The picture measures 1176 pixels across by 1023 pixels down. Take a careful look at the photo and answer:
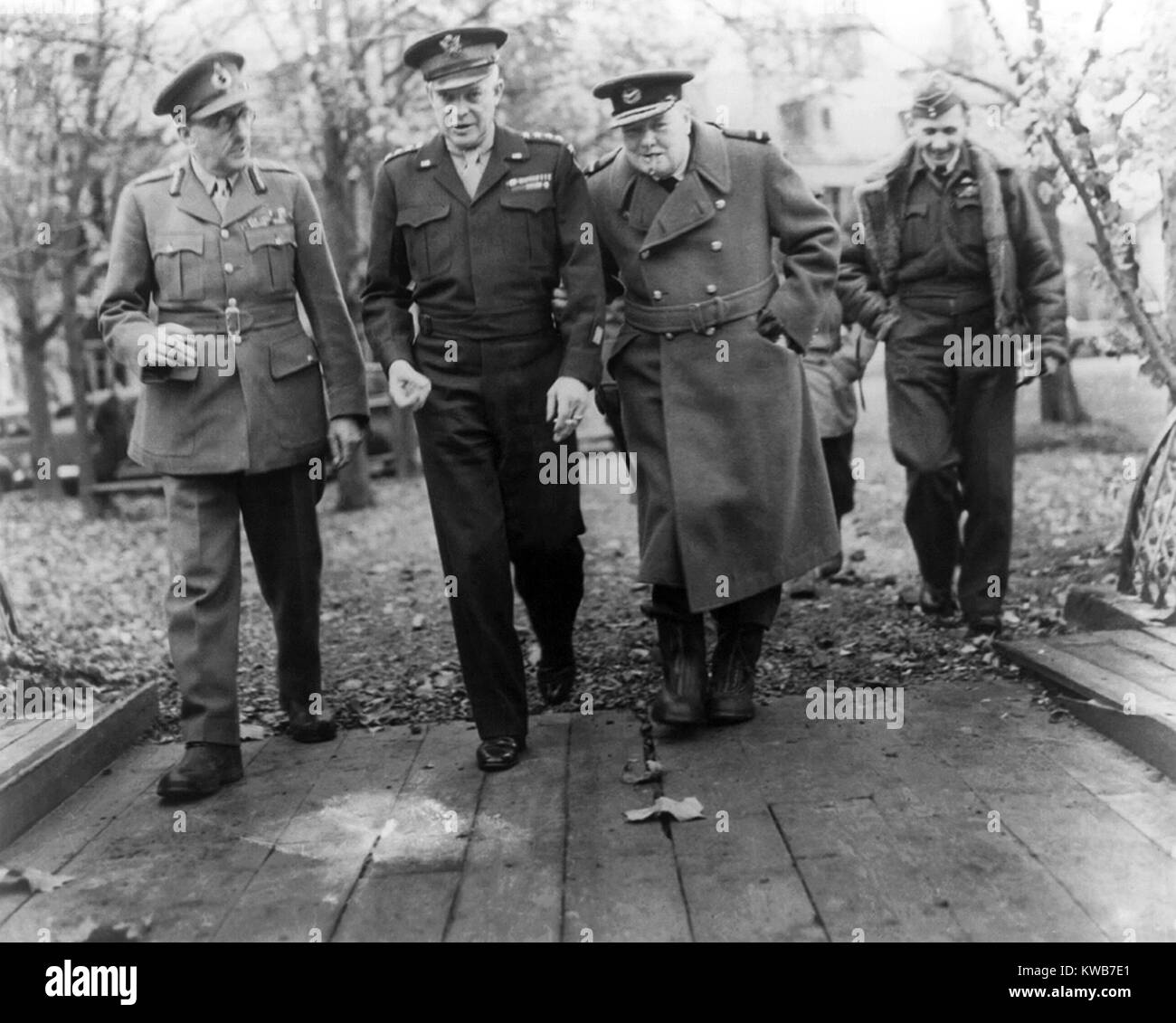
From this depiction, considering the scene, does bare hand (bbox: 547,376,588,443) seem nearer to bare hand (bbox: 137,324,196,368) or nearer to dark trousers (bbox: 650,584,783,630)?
dark trousers (bbox: 650,584,783,630)

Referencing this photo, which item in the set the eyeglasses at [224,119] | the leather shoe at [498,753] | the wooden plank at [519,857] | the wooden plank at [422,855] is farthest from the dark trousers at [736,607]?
the eyeglasses at [224,119]

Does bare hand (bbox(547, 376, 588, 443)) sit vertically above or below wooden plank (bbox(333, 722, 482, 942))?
above

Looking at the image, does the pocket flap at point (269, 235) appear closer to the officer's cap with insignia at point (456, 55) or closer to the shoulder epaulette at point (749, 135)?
the officer's cap with insignia at point (456, 55)

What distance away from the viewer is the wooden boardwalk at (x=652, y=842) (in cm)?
353

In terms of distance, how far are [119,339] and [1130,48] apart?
4.32 m

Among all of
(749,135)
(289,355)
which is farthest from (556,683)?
(749,135)

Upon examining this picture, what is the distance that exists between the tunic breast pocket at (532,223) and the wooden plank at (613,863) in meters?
1.58

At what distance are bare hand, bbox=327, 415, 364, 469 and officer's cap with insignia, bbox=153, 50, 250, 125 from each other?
1059 mm

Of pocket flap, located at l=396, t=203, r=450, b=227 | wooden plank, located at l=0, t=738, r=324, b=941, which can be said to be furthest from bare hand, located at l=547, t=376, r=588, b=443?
wooden plank, located at l=0, t=738, r=324, b=941

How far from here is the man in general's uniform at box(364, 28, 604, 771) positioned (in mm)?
4898

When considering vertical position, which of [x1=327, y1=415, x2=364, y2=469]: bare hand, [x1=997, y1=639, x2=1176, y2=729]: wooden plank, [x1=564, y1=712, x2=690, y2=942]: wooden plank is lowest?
[x1=564, y1=712, x2=690, y2=942]: wooden plank

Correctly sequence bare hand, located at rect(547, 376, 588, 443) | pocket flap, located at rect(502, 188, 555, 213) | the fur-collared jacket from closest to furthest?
bare hand, located at rect(547, 376, 588, 443) → pocket flap, located at rect(502, 188, 555, 213) → the fur-collared jacket
